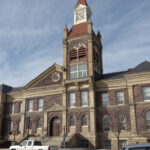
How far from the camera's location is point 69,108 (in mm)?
37844

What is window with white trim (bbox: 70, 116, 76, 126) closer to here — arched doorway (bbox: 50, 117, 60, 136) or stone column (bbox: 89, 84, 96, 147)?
arched doorway (bbox: 50, 117, 60, 136)

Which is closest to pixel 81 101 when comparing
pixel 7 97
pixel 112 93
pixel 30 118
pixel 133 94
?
pixel 112 93

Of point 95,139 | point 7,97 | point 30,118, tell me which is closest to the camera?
point 95,139

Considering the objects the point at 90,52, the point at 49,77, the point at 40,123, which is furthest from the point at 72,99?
the point at 90,52

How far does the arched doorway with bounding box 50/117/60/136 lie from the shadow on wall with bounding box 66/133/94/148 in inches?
181

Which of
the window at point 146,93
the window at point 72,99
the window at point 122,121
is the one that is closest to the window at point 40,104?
the window at point 72,99

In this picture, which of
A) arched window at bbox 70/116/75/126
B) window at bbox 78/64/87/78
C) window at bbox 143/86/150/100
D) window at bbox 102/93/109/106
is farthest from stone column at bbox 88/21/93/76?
window at bbox 143/86/150/100

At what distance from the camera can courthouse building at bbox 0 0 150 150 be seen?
33625 millimetres

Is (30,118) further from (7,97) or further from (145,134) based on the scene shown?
(145,134)

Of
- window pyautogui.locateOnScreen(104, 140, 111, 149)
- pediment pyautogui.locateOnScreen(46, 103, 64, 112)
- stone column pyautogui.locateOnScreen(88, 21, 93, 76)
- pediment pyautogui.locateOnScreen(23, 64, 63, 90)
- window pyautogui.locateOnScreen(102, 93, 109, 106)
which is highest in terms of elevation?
stone column pyautogui.locateOnScreen(88, 21, 93, 76)

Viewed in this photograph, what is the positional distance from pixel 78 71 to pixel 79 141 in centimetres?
1285

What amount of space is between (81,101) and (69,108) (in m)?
2.62

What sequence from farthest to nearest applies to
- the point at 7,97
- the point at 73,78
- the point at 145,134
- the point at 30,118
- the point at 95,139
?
the point at 7,97
the point at 30,118
the point at 73,78
the point at 95,139
the point at 145,134

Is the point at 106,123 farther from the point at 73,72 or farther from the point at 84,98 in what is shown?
the point at 73,72
